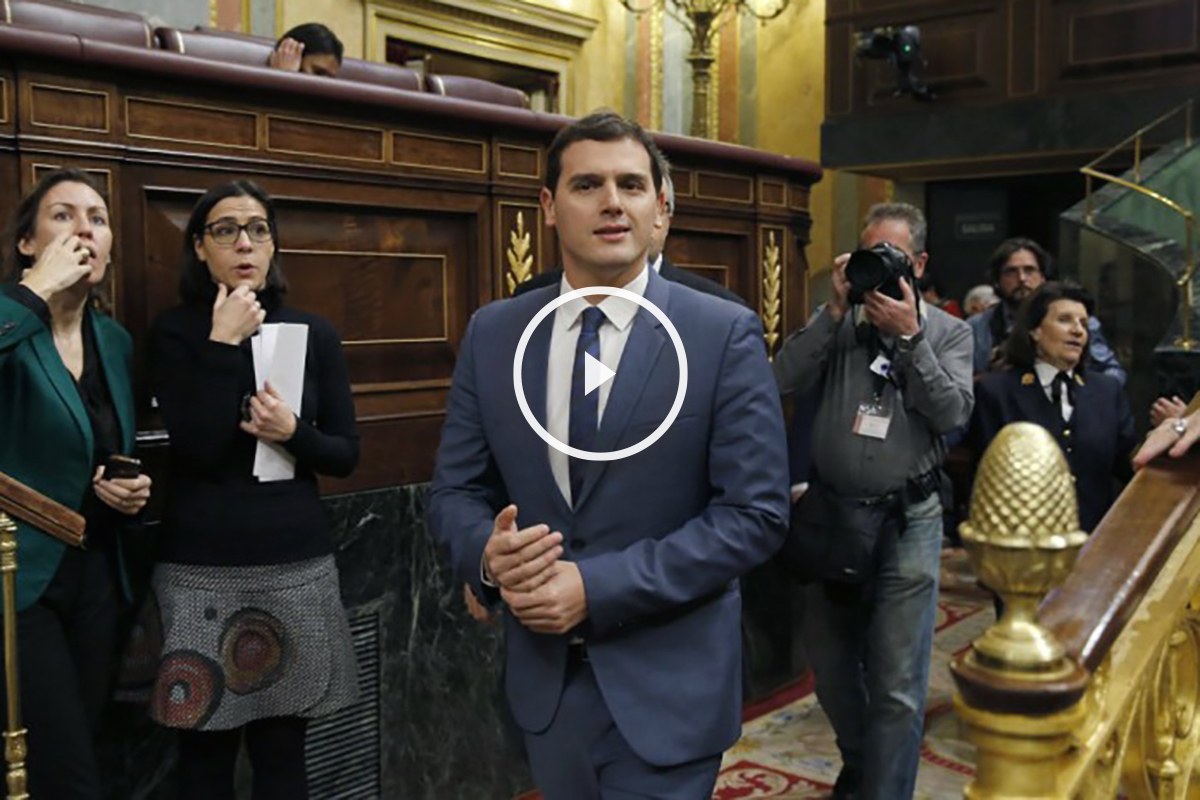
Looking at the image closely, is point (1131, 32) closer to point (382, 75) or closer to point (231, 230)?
point (382, 75)

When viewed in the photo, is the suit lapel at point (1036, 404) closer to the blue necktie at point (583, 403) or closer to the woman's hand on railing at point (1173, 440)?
the woman's hand on railing at point (1173, 440)

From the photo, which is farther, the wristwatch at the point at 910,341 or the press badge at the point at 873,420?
the press badge at the point at 873,420

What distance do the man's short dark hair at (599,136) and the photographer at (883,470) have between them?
1.15 meters

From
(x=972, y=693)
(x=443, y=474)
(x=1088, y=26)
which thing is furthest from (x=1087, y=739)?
(x=1088, y=26)

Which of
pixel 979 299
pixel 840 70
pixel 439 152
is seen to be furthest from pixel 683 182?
pixel 840 70

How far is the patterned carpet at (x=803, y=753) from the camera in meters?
3.45

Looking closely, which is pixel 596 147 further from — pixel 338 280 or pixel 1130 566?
pixel 338 280

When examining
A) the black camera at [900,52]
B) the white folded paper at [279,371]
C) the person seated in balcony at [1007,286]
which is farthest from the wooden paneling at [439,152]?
the black camera at [900,52]

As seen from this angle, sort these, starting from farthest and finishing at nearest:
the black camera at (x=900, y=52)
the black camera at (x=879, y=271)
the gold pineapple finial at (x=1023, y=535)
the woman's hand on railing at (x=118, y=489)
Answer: the black camera at (x=900, y=52), the black camera at (x=879, y=271), the woman's hand on railing at (x=118, y=489), the gold pineapple finial at (x=1023, y=535)

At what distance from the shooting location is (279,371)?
97.5 inches

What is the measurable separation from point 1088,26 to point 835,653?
25.9 feet

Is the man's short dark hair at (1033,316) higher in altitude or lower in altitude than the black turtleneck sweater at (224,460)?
higher

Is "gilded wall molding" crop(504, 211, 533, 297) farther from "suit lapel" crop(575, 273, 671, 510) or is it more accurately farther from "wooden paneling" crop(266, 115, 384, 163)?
"suit lapel" crop(575, 273, 671, 510)

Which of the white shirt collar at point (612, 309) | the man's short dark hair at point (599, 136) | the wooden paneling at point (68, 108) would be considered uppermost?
the wooden paneling at point (68, 108)
